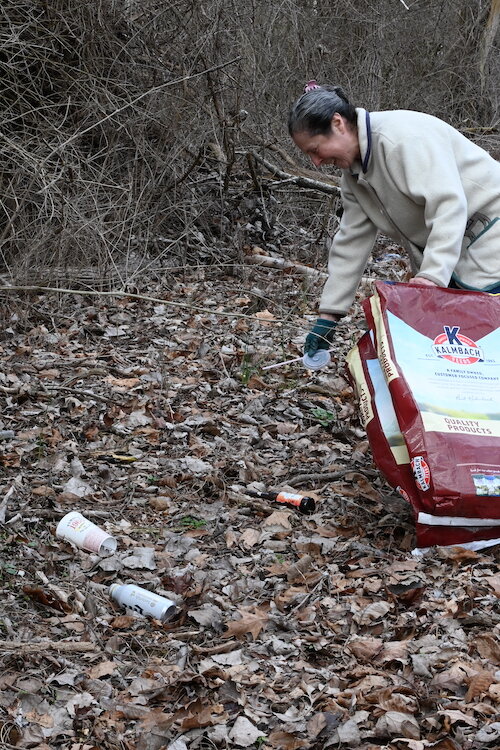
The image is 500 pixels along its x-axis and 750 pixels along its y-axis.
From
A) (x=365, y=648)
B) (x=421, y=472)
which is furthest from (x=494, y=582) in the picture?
(x=365, y=648)

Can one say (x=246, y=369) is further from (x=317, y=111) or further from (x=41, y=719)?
(x=41, y=719)

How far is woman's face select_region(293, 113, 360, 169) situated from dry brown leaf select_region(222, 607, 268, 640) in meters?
1.85

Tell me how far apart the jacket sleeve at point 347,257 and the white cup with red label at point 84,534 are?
1490 millimetres

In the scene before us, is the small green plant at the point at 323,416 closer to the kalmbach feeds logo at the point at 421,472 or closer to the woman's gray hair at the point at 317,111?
the kalmbach feeds logo at the point at 421,472

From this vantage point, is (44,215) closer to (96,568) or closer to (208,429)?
(208,429)

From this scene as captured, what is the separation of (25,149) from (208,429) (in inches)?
135

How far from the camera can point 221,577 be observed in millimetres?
3555

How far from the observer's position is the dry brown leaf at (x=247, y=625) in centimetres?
314

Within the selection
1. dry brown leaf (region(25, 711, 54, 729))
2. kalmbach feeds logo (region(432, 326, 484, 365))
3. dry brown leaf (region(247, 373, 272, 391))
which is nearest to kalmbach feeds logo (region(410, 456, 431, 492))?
kalmbach feeds logo (region(432, 326, 484, 365))

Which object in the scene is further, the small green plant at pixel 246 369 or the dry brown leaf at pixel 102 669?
the small green plant at pixel 246 369

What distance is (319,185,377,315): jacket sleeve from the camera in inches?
163

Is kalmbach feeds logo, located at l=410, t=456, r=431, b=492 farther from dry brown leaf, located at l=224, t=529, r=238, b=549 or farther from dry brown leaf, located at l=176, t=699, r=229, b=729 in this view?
dry brown leaf, located at l=176, t=699, r=229, b=729

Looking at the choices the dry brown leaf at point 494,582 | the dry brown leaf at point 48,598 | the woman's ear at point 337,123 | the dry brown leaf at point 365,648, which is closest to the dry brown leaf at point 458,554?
the dry brown leaf at point 494,582

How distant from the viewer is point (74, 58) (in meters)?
7.59
